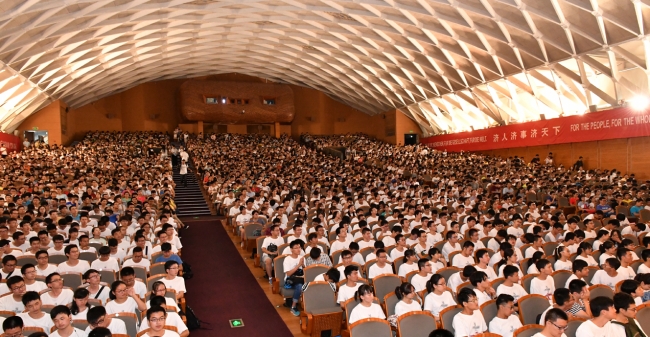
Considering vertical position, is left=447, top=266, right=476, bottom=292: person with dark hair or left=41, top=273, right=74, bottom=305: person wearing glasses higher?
left=41, top=273, right=74, bottom=305: person wearing glasses

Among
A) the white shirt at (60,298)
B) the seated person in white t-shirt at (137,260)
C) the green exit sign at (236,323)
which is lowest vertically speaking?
the green exit sign at (236,323)

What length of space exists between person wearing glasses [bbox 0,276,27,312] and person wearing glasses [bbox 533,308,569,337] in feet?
22.0

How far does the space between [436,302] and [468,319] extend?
0.91m

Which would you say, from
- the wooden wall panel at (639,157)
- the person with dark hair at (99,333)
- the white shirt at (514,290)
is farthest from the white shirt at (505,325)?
the wooden wall panel at (639,157)

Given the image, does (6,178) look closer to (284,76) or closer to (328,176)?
(328,176)

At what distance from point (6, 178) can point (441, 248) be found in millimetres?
17801

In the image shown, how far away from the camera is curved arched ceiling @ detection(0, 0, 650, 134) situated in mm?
20531

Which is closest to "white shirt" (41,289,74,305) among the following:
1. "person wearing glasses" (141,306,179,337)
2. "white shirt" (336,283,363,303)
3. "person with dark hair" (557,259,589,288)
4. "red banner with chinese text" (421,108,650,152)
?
"person wearing glasses" (141,306,179,337)

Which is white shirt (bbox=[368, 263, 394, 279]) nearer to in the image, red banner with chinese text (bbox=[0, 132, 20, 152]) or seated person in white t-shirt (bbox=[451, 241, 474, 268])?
seated person in white t-shirt (bbox=[451, 241, 474, 268])

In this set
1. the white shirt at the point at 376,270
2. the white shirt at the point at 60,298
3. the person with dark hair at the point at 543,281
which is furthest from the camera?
the white shirt at the point at 376,270

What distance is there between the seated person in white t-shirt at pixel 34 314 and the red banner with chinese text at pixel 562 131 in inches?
904

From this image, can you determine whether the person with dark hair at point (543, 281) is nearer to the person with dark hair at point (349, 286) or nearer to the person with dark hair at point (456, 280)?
the person with dark hair at point (456, 280)

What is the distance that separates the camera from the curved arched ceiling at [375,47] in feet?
67.4

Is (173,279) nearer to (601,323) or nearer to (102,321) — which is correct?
(102,321)
